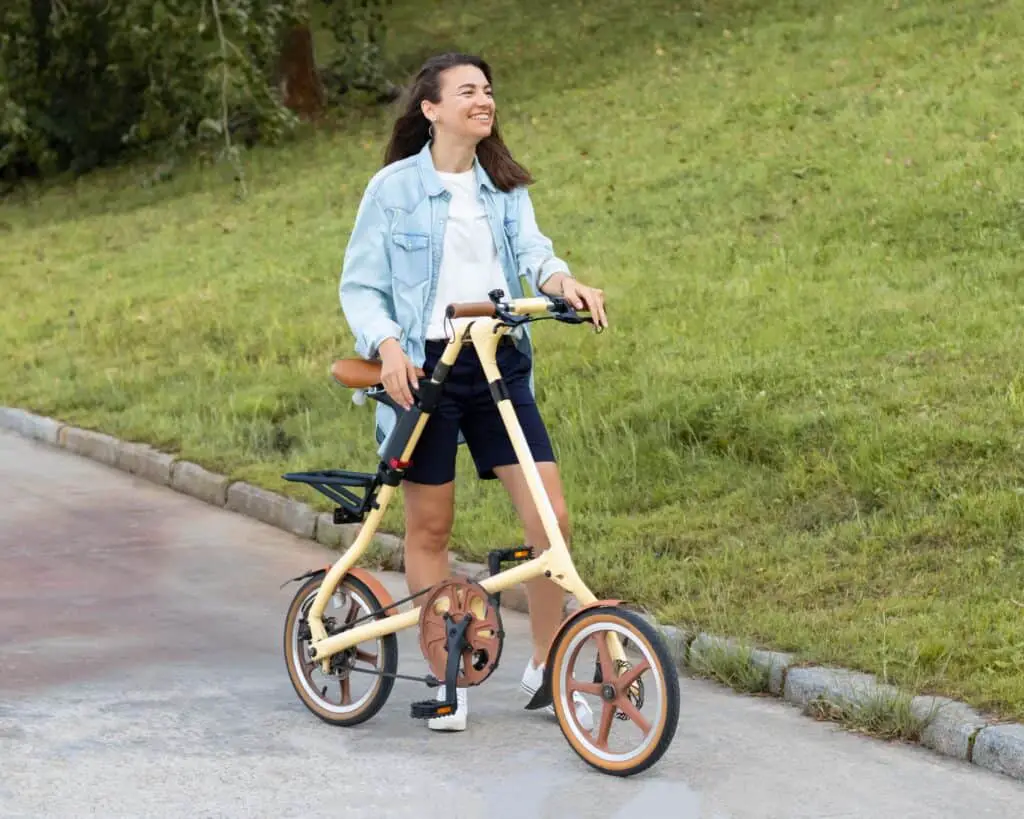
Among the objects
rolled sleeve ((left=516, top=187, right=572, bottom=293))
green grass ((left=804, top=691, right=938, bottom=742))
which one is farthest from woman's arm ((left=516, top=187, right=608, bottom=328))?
green grass ((left=804, top=691, right=938, bottom=742))

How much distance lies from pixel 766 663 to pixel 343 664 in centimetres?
146

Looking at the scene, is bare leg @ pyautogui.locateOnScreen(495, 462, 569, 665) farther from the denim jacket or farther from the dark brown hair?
the dark brown hair

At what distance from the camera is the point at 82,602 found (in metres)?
7.87

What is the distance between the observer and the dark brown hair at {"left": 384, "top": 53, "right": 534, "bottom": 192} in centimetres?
560

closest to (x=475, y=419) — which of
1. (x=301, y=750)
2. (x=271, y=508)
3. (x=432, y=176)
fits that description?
(x=432, y=176)

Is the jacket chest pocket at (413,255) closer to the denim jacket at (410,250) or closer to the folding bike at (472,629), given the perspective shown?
the denim jacket at (410,250)

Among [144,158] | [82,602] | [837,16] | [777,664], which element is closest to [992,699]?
[777,664]

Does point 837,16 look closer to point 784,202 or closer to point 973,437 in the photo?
point 784,202

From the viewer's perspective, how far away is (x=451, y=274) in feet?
18.3

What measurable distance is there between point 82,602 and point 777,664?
Answer: 3187 mm

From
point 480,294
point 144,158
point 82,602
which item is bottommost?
point 82,602

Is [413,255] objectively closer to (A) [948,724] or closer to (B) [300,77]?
(A) [948,724]

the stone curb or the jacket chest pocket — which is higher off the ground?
the jacket chest pocket

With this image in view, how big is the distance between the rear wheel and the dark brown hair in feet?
4.43
